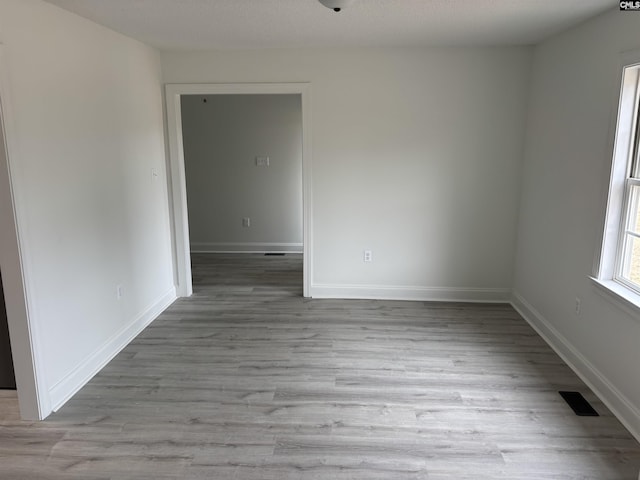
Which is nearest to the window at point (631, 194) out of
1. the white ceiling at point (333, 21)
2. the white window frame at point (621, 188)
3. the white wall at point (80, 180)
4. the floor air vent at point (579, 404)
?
the white window frame at point (621, 188)

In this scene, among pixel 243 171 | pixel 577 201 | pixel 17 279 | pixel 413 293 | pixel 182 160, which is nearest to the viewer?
pixel 17 279

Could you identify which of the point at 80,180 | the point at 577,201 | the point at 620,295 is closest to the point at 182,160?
the point at 80,180

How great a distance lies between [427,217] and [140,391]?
2915 millimetres

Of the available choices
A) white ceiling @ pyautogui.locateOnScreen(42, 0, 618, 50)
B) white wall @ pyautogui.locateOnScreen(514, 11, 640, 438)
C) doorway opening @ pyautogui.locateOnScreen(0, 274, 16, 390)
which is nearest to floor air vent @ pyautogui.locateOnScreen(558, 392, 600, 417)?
white wall @ pyautogui.locateOnScreen(514, 11, 640, 438)

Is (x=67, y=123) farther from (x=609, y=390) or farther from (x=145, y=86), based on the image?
(x=609, y=390)

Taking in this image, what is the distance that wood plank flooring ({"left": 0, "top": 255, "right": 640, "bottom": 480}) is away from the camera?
2.22m

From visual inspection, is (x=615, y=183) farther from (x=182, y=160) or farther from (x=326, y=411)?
(x=182, y=160)

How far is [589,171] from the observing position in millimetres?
3016

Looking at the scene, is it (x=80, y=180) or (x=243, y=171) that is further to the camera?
(x=243, y=171)

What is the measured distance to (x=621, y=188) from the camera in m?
2.75

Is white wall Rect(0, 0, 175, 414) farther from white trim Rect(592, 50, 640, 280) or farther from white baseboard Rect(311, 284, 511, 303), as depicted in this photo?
white trim Rect(592, 50, 640, 280)

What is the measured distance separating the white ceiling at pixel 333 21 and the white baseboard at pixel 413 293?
2.28 meters

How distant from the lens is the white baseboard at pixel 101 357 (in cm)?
276

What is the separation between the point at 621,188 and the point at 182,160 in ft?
12.0
